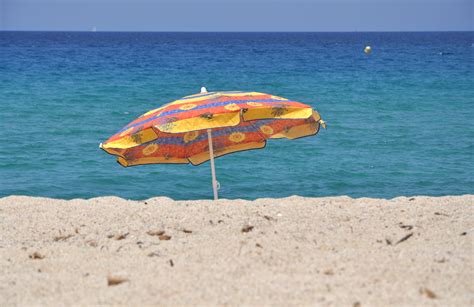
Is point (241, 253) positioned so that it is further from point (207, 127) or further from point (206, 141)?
point (206, 141)

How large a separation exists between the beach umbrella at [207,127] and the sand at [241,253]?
679 millimetres

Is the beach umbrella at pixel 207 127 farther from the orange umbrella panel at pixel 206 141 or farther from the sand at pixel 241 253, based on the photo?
the sand at pixel 241 253

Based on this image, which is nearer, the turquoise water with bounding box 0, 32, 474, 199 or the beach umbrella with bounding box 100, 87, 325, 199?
the beach umbrella with bounding box 100, 87, 325, 199

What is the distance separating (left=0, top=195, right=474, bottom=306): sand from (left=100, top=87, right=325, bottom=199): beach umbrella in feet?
A: 2.23

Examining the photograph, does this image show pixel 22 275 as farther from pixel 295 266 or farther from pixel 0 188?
pixel 0 188

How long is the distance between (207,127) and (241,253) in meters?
1.54

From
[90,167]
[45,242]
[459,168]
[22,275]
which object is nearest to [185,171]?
[90,167]

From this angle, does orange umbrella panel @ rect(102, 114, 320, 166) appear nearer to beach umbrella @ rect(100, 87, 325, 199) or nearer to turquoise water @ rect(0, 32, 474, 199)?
beach umbrella @ rect(100, 87, 325, 199)

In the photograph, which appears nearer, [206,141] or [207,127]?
[207,127]

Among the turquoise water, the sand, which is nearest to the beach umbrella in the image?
the sand

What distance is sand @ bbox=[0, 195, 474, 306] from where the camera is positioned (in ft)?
14.7

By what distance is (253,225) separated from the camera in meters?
6.23

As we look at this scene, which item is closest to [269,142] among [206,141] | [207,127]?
[206,141]

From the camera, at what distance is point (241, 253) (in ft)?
17.8
